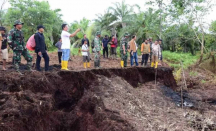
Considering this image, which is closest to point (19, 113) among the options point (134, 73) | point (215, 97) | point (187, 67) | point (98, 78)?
point (98, 78)

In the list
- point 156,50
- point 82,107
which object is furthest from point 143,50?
point 82,107

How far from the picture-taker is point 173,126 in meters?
5.58

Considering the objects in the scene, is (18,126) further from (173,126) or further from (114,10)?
(114,10)

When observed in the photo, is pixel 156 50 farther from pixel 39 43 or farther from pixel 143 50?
pixel 39 43

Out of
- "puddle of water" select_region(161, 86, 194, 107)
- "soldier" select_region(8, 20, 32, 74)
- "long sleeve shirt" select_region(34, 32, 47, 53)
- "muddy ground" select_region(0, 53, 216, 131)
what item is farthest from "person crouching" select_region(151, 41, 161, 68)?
"soldier" select_region(8, 20, 32, 74)

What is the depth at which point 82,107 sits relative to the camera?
580 centimetres

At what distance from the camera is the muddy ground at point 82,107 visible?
15.4 ft

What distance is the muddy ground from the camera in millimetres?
4691

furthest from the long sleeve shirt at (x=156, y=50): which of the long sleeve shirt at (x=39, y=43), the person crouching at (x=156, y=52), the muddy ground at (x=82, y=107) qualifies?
the long sleeve shirt at (x=39, y=43)

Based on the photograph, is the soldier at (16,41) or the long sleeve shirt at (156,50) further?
the long sleeve shirt at (156,50)

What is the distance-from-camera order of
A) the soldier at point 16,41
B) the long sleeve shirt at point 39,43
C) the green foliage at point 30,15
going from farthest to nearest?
the green foliage at point 30,15 → the long sleeve shirt at point 39,43 → the soldier at point 16,41

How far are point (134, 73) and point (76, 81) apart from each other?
355cm

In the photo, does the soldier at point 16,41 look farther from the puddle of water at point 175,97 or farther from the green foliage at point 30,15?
the green foliage at point 30,15

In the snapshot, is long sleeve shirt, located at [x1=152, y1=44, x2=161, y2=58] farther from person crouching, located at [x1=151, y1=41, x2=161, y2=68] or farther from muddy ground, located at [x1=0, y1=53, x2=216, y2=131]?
muddy ground, located at [x1=0, y1=53, x2=216, y2=131]
